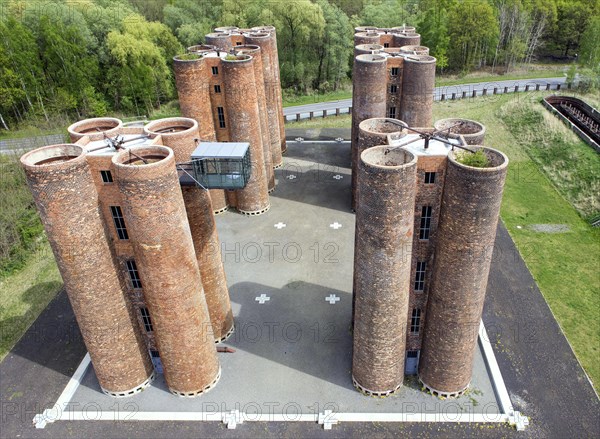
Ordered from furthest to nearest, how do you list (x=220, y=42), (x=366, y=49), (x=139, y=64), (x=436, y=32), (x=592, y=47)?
(x=436, y=32) < (x=592, y=47) < (x=139, y=64) < (x=220, y=42) < (x=366, y=49)

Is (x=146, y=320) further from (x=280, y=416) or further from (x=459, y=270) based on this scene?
(x=459, y=270)

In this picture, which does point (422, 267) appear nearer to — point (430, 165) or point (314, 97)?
point (430, 165)

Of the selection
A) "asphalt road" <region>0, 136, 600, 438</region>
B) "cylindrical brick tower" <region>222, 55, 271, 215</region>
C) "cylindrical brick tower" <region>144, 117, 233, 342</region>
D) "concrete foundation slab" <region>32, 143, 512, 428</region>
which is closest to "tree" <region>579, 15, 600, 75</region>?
"asphalt road" <region>0, 136, 600, 438</region>

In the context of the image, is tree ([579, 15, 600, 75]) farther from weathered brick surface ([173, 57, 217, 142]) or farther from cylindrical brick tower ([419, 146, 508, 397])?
cylindrical brick tower ([419, 146, 508, 397])

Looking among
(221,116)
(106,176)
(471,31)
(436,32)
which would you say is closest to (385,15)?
(436,32)

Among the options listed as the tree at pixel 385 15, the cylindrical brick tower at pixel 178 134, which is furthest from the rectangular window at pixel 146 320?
the tree at pixel 385 15

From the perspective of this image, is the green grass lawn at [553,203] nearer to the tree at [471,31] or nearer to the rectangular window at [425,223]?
the rectangular window at [425,223]
